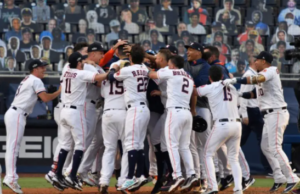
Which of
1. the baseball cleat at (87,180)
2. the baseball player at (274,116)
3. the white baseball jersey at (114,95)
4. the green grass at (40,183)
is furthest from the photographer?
the green grass at (40,183)

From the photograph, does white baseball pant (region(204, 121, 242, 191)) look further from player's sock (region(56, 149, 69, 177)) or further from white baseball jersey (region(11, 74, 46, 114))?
white baseball jersey (region(11, 74, 46, 114))

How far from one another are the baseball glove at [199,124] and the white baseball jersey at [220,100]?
1.77 feet

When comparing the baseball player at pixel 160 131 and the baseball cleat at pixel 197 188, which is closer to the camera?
the baseball player at pixel 160 131

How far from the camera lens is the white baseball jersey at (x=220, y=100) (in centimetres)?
735

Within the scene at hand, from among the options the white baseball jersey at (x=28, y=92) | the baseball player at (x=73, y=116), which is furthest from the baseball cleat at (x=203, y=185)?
the white baseball jersey at (x=28, y=92)

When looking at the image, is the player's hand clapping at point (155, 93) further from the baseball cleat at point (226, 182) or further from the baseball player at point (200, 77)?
the baseball cleat at point (226, 182)

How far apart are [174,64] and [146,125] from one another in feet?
2.65

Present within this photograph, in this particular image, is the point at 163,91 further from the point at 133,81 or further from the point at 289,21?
the point at 289,21

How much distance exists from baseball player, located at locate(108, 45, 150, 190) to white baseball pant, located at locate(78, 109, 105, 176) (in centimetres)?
89

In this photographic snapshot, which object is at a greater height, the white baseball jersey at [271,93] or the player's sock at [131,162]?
the white baseball jersey at [271,93]

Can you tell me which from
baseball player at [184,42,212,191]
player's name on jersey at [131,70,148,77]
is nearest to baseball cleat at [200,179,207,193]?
baseball player at [184,42,212,191]

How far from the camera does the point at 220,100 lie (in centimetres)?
739

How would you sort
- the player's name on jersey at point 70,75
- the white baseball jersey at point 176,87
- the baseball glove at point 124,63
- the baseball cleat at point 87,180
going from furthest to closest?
1. the baseball cleat at point 87,180
2. the player's name on jersey at point 70,75
3. the baseball glove at point 124,63
4. the white baseball jersey at point 176,87

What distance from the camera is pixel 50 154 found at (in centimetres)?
1092
